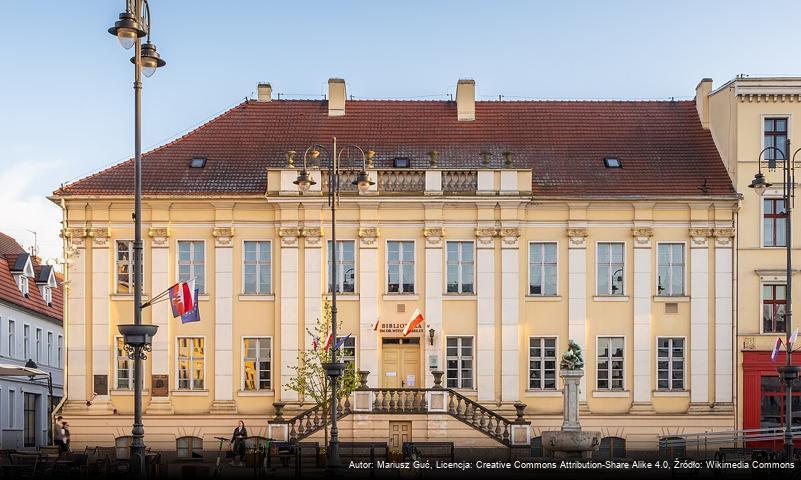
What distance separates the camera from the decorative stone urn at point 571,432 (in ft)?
124

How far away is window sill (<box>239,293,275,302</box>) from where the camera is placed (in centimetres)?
4447

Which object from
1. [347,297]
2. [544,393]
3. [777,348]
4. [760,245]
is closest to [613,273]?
[544,393]

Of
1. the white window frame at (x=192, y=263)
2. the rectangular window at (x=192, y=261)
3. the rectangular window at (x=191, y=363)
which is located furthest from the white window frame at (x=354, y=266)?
the rectangular window at (x=191, y=363)

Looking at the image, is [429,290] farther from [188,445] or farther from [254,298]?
[188,445]

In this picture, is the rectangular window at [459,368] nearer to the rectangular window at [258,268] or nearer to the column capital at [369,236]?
the column capital at [369,236]

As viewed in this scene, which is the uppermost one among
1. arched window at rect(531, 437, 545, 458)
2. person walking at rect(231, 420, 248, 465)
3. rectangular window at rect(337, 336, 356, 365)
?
rectangular window at rect(337, 336, 356, 365)

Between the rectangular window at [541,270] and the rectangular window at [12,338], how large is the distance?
23.7 meters

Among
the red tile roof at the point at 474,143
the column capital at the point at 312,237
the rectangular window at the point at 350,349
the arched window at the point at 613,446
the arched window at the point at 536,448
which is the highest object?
the red tile roof at the point at 474,143

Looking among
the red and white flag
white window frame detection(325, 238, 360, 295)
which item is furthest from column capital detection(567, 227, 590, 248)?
white window frame detection(325, 238, 360, 295)

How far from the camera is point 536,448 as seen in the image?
4128 centimetres

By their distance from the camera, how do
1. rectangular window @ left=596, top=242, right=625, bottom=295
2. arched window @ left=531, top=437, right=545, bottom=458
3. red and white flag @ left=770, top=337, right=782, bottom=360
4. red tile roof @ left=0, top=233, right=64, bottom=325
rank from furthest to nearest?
red tile roof @ left=0, top=233, right=64, bottom=325, rectangular window @ left=596, top=242, right=625, bottom=295, red and white flag @ left=770, top=337, right=782, bottom=360, arched window @ left=531, top=437, right=545, bottom=458

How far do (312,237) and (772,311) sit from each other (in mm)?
16283

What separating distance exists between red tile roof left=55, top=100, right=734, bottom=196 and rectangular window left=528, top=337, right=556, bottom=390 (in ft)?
17.2

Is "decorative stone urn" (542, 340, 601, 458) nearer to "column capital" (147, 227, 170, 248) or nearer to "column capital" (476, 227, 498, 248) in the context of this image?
"column capital" (476, 227, 498, 248)
